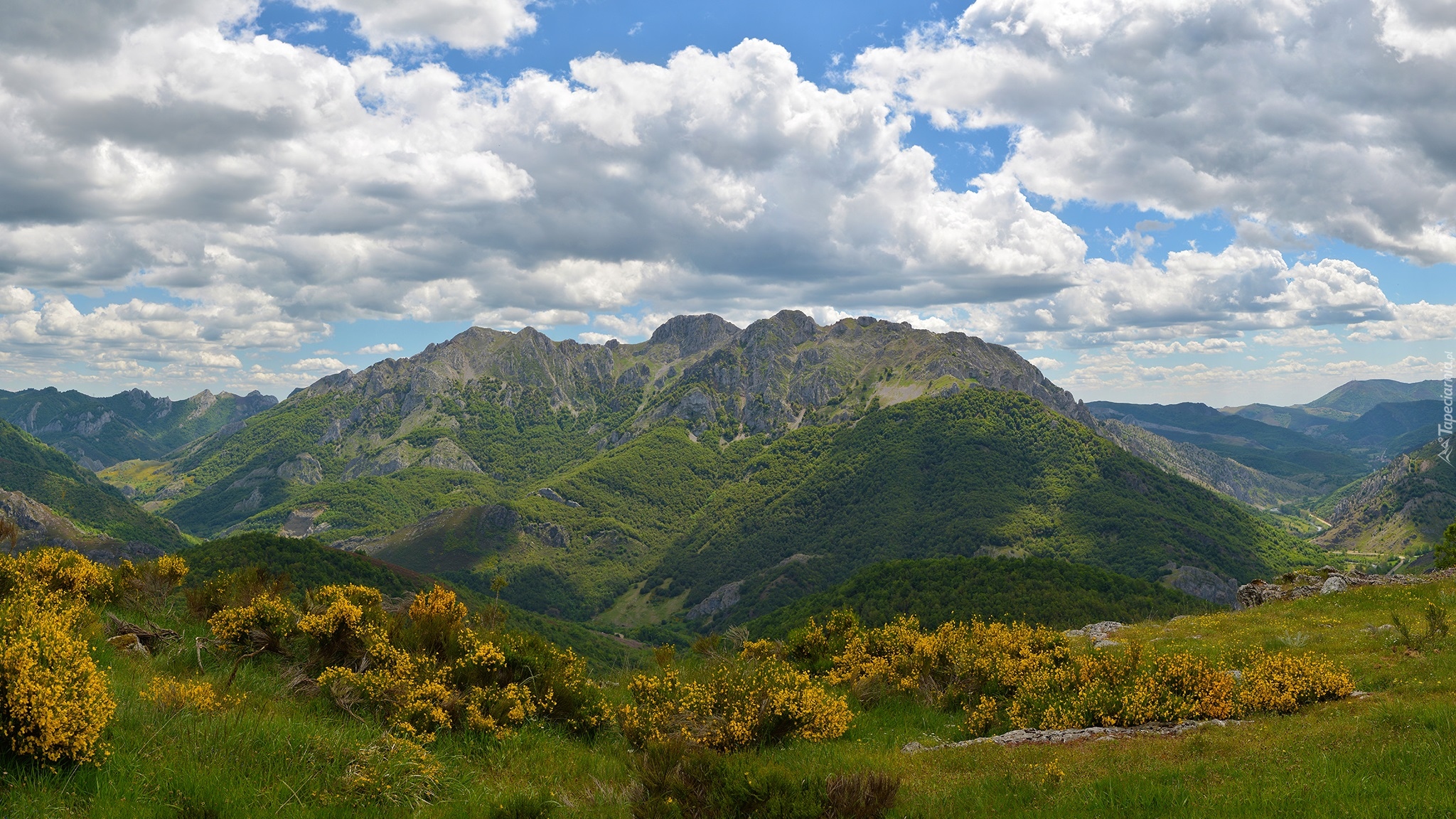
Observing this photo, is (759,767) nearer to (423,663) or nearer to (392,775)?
(392,775)

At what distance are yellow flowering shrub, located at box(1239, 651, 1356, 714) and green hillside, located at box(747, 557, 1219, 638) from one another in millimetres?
114062

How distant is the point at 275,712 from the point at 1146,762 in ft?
45.3

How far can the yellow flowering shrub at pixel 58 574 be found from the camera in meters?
14.7

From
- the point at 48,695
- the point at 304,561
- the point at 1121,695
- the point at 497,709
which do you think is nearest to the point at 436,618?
the point at 497,709

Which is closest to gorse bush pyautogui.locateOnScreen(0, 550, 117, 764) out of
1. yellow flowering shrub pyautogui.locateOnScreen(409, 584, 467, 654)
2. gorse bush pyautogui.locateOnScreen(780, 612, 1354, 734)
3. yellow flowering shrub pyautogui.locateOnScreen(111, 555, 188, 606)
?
yellow flowering shrub pyautogui.locateOnScreen(409, 584, 467, 654)

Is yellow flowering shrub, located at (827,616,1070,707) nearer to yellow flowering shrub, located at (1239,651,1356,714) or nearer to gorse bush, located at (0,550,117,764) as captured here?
yellow flowering shrub, located at (1239,651,1356,714)

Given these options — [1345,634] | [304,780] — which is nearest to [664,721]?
[304,780]

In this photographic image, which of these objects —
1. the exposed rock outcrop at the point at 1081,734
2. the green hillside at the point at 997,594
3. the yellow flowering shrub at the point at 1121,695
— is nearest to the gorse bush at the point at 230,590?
the exposed rock outcrop at the point at 1081,734

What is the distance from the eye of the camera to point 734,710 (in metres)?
13.3

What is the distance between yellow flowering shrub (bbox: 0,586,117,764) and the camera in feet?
25.1

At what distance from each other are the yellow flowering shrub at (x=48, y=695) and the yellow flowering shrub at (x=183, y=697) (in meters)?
1.50

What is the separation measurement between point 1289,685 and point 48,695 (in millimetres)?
20008

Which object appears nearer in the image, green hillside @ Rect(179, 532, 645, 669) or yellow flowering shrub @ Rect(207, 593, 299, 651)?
yellow flowering shrub @ Rect(207, 593, 299, 651)

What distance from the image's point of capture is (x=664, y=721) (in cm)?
1293
